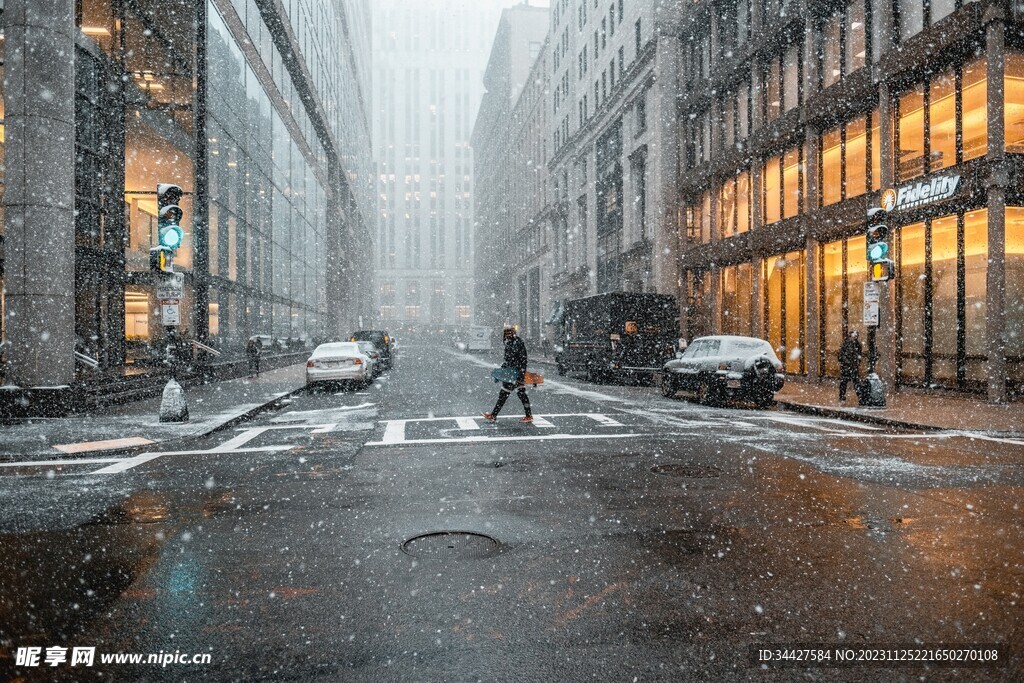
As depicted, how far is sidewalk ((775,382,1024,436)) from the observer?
13.0 m

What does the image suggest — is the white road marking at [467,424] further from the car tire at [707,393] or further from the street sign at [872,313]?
the street sign at [872,313]

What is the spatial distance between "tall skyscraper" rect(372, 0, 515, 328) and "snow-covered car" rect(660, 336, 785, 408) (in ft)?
491

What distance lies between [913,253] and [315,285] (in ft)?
131

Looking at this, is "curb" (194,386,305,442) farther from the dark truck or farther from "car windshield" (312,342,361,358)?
the dark truck

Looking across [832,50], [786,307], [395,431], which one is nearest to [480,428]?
[395,431]

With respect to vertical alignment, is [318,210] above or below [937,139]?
above

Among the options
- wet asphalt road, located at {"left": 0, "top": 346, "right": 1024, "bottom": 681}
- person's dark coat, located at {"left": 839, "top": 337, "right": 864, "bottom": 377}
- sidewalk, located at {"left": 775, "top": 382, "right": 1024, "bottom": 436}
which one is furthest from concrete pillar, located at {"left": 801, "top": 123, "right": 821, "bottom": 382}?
wet asphalt road, located at {"left": 0, "top": 346, "right": 1024, "bottom": 681}

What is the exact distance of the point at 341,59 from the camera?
67688 mm

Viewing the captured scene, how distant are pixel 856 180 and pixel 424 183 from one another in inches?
6409

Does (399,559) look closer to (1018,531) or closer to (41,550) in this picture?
(41,550)

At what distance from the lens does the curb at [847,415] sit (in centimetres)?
1309

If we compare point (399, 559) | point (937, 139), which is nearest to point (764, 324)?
point (937, 139)

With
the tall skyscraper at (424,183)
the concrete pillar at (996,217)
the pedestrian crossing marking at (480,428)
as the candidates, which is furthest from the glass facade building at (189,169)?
the tall skyscraper at (424,183)

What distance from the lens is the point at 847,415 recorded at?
49.4 ft
